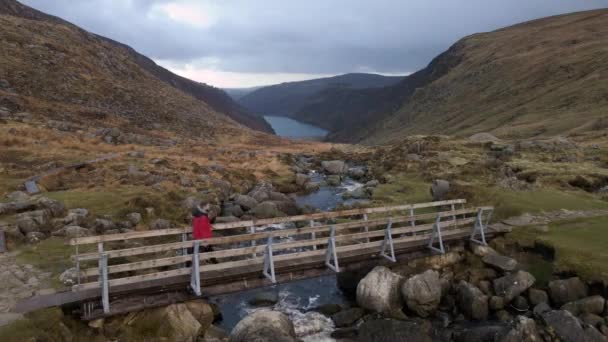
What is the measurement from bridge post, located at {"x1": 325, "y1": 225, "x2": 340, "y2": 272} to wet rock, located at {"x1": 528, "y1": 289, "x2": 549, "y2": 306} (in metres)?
8.19

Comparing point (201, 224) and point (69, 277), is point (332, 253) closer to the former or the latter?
point (201, 224)

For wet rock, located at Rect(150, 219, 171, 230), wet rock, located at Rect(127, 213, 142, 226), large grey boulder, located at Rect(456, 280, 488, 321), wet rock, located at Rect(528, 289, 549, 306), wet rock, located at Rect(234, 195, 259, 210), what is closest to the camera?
wet rock, located at Rect(528, 289, 549, 306)

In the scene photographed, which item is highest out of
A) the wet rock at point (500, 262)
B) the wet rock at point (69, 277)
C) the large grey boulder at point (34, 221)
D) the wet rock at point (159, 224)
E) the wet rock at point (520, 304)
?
the large grey boulder at point (34, 221)

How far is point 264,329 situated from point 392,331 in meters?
5.12

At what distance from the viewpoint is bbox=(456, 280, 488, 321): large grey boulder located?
18828 mm

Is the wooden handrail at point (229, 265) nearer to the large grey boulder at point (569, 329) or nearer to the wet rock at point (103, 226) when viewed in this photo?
the large grey boulder at point (569, 329)

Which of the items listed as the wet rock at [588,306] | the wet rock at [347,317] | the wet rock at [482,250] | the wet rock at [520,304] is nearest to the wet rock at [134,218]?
the wet rock at [347,317]

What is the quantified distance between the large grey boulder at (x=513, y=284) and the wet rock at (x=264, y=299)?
10.0m

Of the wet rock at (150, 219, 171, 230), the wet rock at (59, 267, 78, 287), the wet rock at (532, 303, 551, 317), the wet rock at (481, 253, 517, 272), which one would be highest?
the wet rock at (59, 267, 78, 287)

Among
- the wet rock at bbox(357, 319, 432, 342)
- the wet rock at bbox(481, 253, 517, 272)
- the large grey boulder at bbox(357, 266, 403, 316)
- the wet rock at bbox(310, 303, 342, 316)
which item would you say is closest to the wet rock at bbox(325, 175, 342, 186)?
the wet rock at bbox(481, 253, 517, 272)

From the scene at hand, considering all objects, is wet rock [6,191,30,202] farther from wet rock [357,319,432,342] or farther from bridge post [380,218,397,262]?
wet rock [357,319,432,342]

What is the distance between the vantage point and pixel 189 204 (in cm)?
3216

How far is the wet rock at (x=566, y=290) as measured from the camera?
18.4 metres

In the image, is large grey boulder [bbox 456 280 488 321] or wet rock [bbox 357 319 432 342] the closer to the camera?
wet rock [bbox 357 319 432 342]
